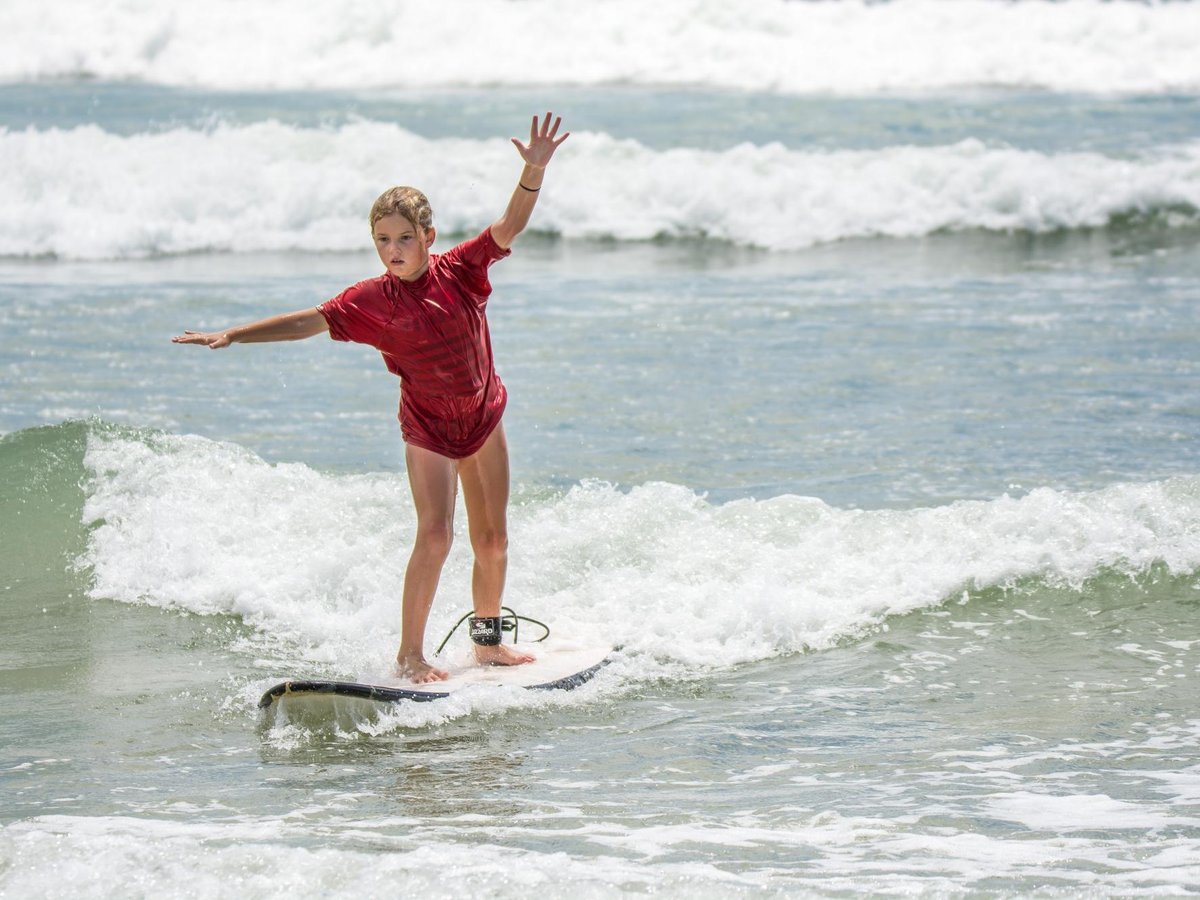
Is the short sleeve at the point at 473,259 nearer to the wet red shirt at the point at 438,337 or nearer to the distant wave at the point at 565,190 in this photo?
the wet red shirt at the point at 438,337

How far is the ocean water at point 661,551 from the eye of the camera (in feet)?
13.5

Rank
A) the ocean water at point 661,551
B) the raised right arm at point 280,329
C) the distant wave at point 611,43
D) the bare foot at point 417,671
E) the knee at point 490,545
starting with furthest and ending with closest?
the distant wave at point 611,43 < the knee at point 490,545 < the bare foot at point 417,671 < the raised right arm at point 280,329 < the ocean water at point 661,551

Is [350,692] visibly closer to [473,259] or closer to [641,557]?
[473,259]

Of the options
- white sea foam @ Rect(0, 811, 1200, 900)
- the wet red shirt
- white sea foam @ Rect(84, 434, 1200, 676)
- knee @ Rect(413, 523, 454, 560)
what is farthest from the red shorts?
white sea foam @ Rect(0, 811, 1200, 900)

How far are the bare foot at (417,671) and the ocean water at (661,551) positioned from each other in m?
0.23

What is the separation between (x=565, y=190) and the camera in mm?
20656

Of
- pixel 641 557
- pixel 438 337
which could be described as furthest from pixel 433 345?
pixel 641 557

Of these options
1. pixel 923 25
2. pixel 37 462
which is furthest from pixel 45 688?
pixel 923 25

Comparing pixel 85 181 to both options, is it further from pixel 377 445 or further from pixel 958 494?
pixel 958 494

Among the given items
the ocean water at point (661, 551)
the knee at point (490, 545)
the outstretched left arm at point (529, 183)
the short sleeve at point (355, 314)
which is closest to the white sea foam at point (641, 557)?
the ocean water at point (661, 551)

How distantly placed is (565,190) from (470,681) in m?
15.9

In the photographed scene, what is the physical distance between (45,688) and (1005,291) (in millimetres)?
10423

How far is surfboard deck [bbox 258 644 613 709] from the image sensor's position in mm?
4980

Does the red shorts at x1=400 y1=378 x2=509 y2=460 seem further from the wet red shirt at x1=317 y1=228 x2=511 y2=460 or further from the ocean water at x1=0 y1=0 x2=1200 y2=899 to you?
the ocean water at x1=0 y1=0 x2=1200 y2=899
